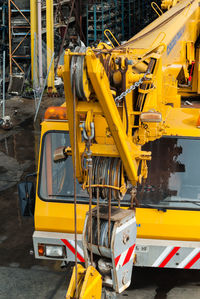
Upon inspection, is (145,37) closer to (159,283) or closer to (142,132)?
(142,132)

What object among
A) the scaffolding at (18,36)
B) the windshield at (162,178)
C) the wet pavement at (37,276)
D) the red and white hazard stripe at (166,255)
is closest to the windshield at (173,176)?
the windshield at (162,178)

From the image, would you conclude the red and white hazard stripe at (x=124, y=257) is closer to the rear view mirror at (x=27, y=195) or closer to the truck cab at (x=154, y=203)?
the truck cab at (x=154, y=203)

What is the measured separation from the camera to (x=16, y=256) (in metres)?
6.52

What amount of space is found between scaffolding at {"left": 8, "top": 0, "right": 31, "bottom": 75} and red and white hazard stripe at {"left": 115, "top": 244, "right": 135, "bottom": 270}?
14.4 m

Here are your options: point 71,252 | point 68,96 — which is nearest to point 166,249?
point 71,252

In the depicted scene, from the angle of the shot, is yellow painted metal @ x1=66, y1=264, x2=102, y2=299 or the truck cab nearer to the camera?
yellow painted metal @ x1=66, y1=264, x2=102, y2=299

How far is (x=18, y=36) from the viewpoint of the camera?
58.8 feet

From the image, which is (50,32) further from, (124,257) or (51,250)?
(124,257)

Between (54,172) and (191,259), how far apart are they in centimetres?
172

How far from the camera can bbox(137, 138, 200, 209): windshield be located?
482 centimetres

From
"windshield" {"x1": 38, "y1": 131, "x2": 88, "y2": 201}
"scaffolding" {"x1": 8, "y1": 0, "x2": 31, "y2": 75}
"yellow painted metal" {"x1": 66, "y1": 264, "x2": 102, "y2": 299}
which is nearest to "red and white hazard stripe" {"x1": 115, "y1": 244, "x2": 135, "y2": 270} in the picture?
"yellow painted metal" {"x1": 66, "y1": 264, "x2": 102, "y2": 299}

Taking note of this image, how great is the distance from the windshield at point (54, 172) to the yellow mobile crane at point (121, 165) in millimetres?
11

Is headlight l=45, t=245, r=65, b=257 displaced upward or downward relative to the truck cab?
downward

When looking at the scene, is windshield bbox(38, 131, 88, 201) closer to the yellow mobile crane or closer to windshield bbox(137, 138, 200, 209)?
the yellow mobile crane
